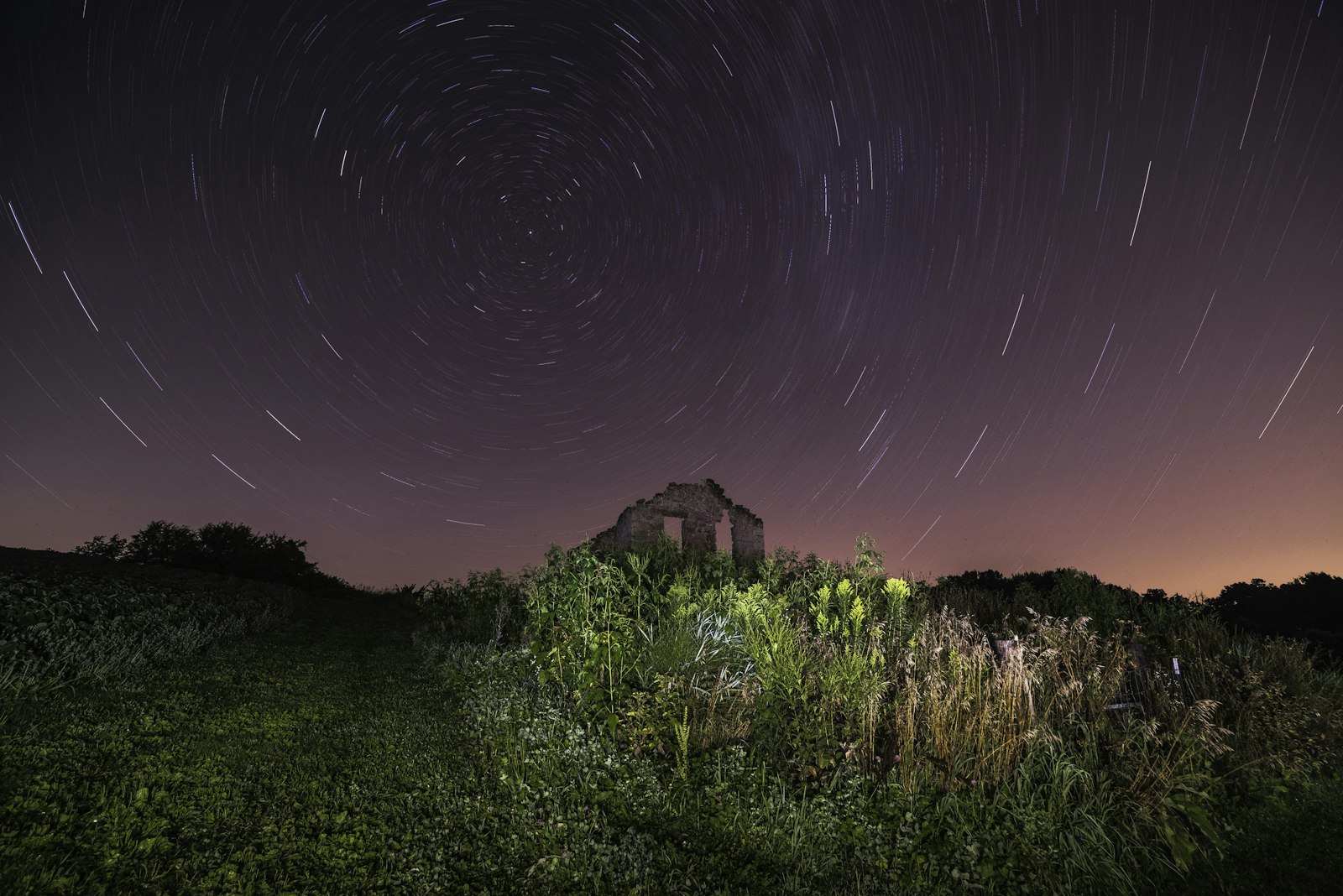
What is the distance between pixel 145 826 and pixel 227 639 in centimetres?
688

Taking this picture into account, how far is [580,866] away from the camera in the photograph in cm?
371

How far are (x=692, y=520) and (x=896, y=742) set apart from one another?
17.3 m

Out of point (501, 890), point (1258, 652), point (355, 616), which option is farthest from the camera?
point (355, 616)

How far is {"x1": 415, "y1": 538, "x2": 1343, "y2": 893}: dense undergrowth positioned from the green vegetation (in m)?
0.03

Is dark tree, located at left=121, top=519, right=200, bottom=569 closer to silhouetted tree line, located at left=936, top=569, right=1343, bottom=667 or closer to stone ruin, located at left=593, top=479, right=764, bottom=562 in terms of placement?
stone ruin, located at left=593, top=479, right=764, bottom=562

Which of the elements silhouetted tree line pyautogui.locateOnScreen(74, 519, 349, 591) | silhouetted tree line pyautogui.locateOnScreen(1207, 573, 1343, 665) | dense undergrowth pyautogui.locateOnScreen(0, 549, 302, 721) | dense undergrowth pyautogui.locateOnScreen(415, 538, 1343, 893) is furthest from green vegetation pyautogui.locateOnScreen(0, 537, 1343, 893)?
silhouetted tree line pyautogui.locateOnScreen(74, 519, 349, 591)

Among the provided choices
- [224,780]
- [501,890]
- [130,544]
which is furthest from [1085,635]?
[130,544]

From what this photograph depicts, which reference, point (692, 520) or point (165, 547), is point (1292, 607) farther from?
point (165, 547)

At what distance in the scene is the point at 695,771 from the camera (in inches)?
189

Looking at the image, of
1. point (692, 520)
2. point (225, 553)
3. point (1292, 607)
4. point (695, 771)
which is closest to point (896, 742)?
point (695, 771)

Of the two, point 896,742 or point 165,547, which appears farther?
point 165,547

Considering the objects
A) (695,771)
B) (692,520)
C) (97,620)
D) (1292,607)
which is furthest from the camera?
(692,520)

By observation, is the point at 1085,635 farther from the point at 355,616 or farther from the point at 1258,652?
the point at 355,616

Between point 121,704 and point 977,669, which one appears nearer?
point 977,669
